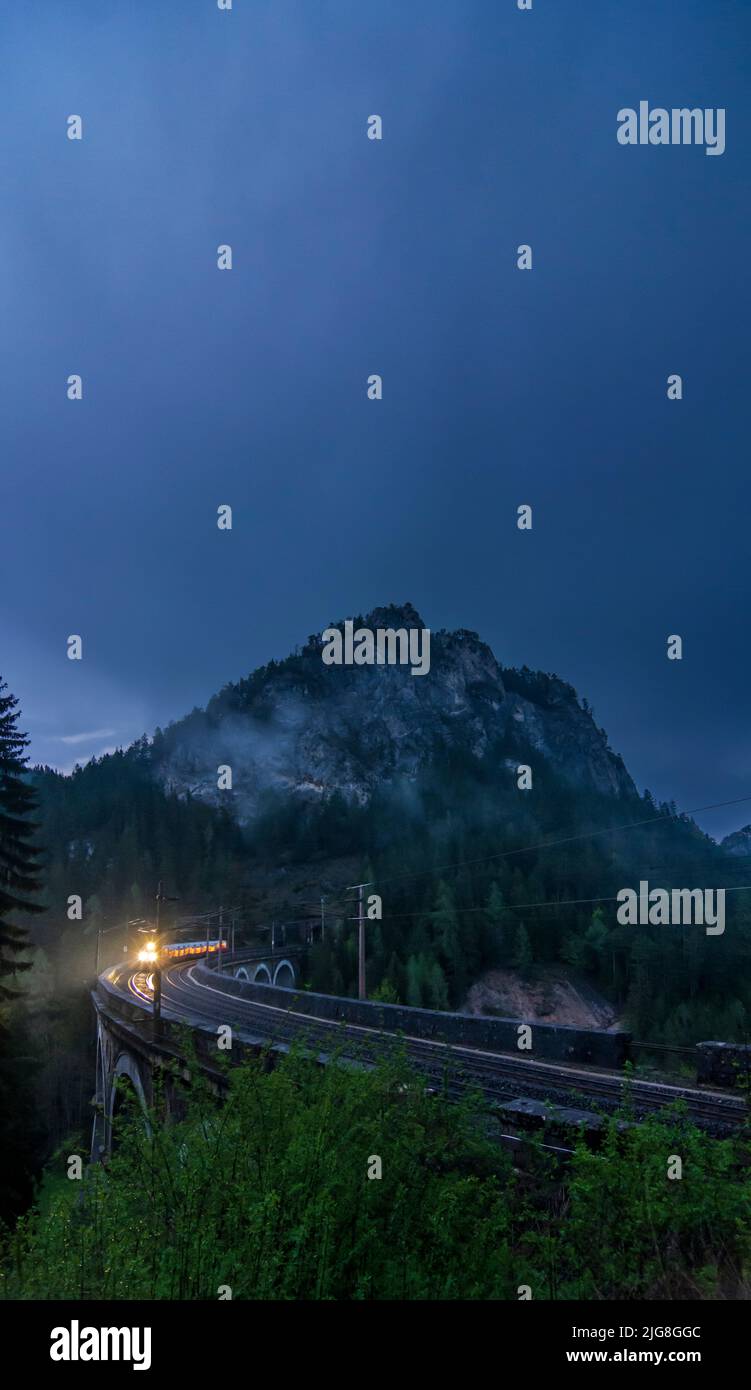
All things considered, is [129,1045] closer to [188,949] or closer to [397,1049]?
[397,1049]

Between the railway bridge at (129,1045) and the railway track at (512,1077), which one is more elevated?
the railway track at (512,1077)

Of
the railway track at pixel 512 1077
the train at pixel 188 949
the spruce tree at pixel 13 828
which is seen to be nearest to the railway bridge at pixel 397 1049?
the railway track at pixel 512 1077

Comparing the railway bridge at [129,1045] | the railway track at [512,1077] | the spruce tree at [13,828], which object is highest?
the spruce tree at [13,828]

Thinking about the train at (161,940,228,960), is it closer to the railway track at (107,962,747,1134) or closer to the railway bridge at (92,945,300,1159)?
the railway bridge at (92,945,300,1159)

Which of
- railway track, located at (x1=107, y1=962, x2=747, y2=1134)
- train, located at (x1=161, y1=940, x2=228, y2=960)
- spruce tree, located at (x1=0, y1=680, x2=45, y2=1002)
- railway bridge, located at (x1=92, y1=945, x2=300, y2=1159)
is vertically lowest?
train, located at (x1=161, y1=940, x2=228, y2=960)

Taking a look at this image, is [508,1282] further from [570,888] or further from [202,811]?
[202,811]

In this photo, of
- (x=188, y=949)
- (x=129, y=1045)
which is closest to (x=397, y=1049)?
(x=129, y=1045)

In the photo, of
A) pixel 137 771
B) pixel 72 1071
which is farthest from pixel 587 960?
pixel 137 771

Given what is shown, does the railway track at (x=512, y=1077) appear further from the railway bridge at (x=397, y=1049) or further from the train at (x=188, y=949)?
the train at (x=188, y=949)

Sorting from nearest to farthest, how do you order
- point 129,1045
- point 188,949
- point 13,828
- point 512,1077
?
1. point 512,1077
2. point 13,828
3. point 129,1045
4. point 188,949

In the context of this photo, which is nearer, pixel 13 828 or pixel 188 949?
pixel 13 828

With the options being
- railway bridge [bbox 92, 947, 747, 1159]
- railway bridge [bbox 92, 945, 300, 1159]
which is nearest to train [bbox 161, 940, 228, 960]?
railway bridge [bbox 92, 945, 300, 1159]

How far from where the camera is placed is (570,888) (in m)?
114
